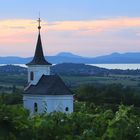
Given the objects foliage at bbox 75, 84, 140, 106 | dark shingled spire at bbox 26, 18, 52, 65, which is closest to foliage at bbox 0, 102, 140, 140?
dark shingled spire at bbox 26, 18, 52, 65

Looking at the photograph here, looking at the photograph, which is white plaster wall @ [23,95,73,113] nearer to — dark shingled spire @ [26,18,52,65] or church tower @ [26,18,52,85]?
church tower @ [26,18,52,85]

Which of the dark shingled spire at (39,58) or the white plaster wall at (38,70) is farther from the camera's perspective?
the dark shingled spire at (39,58)

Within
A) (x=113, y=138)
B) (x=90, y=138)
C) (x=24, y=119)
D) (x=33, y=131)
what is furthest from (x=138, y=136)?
(x=24, y=119)

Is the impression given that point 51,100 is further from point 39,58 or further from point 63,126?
point 63,126

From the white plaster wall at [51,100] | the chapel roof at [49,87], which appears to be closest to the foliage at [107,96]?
the chapel roof at [49,87]

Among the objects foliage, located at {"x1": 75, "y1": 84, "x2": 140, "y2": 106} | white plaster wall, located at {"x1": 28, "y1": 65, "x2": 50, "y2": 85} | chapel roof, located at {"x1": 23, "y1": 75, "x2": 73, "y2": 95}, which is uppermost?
white plaster wall, located at {"x1": 28, "y1": 65, "x2": 50, "y2": 85}

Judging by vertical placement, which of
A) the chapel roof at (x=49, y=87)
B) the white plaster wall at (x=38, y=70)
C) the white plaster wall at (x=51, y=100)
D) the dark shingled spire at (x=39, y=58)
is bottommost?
the white plaster wall at (x=51, y=100)

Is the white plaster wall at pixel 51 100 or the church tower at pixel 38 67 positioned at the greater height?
the church tower at pixel 38 67

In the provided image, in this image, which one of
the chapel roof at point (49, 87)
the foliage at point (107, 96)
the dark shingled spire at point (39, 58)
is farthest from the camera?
the foliage at point (107, 96)

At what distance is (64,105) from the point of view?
58312 millimetres

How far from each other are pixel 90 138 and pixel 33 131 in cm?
131

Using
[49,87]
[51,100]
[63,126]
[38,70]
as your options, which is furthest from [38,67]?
[63,126]

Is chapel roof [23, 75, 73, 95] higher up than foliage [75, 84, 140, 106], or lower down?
higher up

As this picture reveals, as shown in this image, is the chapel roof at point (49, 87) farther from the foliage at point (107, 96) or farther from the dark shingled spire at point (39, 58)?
the foliage at point (107, 96)
